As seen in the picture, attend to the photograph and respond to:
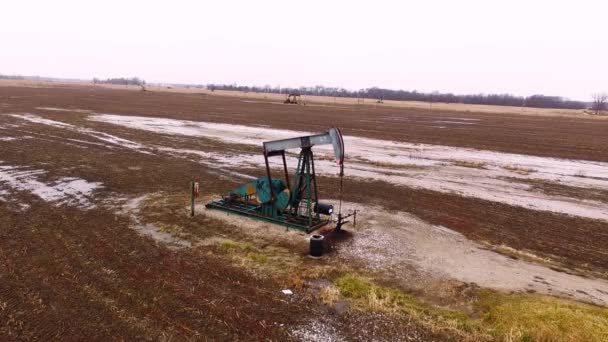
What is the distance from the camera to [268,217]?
11.6 metres

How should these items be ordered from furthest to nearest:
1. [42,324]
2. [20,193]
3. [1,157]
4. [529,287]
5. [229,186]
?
[1,157] → [229,186] → [20,193] → [529,287] → [42,324]

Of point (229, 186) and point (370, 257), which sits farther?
point (229, 186)

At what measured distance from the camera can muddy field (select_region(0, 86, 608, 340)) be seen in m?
6.74

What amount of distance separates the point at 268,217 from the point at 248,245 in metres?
1.79

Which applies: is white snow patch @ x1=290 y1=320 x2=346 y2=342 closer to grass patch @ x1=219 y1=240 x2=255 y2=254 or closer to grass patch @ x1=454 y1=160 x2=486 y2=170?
grass patch @ x1=219 y1=240 x2=255 y2=254

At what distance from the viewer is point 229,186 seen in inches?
612

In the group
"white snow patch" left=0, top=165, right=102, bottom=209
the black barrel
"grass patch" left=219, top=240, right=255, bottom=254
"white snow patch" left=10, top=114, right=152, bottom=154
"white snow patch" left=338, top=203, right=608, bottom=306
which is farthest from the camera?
"white snow patch" left=10, top=114, right=152, bottom=154

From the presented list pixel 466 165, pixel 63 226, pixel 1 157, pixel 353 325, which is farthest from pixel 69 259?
pixel 466 165

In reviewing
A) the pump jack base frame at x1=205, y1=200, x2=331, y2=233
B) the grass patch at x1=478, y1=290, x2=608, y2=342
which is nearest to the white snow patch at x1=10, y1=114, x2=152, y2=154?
the pump jack base frame at x1=205, y1=200, x2=331, y2=233

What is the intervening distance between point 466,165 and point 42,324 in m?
20.4

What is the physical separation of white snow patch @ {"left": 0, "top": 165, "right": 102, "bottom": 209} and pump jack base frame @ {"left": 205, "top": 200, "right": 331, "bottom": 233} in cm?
378

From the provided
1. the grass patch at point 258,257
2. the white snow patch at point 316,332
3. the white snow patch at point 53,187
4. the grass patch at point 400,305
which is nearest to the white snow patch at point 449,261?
the grass patch at point 400,305

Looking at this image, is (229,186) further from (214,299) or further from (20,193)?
(214,299)

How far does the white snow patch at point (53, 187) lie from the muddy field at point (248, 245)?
0.06 m
